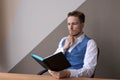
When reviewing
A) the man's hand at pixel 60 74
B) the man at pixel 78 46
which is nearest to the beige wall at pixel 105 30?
the man at pixel 78 46

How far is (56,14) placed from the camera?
3.23 m

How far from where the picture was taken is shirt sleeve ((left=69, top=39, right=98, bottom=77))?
231 centimetres

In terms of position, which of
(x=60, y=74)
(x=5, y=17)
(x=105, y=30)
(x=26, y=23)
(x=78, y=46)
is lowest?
(x=105, y=30)

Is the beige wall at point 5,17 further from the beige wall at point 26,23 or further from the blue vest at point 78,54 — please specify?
the blue vest at point 78,54

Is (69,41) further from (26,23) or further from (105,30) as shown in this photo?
(26,23)

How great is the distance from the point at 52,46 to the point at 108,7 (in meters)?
0.93

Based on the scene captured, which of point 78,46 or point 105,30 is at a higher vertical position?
point 78,46

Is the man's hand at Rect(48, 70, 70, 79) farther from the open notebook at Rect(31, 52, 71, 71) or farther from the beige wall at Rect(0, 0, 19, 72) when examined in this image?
the beige wall at Rect(0, 0, 19, 72)

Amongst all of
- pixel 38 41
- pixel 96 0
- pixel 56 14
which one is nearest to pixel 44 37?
pixel 38 41

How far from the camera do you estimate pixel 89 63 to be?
243cm

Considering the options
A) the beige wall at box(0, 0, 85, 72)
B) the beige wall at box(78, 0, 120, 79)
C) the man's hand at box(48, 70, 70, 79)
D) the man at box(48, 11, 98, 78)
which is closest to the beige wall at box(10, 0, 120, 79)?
the beige wall at box(78, 0, 120, 79)

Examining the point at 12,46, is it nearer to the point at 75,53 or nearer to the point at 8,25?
the point at 8,25

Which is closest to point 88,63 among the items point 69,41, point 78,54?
point 78,54

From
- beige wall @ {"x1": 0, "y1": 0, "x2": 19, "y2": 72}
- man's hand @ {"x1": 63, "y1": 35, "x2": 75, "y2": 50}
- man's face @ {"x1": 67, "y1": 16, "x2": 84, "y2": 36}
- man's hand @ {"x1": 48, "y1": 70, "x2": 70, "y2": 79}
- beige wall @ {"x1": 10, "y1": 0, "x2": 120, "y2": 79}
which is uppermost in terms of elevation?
beige wall @ {"x1": 0, "y1": 0, "x2": 19, "y2": 72}
